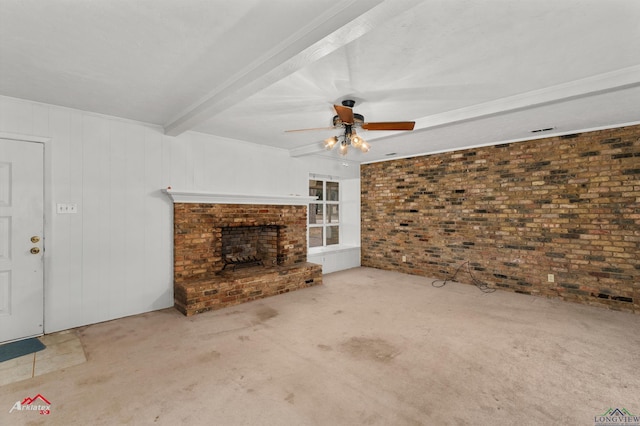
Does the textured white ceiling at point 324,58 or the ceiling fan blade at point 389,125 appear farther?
the ceiling fan blade at point 389,125

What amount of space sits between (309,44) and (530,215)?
→ 14.5ft

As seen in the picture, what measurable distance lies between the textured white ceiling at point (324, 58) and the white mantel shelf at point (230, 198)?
3.09 feet

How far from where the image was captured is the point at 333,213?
22.9 feet

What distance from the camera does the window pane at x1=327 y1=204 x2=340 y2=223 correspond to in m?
6.79

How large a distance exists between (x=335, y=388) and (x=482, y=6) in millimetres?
2650

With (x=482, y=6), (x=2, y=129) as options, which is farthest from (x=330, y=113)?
(x=2, y=129)

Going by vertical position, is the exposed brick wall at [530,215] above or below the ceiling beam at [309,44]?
below

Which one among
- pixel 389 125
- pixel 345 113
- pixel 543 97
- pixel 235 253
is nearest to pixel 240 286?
pixel 235 253

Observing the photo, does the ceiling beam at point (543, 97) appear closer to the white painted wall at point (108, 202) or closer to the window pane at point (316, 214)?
the white painted wall at point (108, 202)

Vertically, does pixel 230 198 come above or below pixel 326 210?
above

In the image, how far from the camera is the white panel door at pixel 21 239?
293cm

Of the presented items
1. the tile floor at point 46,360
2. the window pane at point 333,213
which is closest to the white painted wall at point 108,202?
the tile floor at point 46,360

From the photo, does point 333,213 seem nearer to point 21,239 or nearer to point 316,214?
point 316,214

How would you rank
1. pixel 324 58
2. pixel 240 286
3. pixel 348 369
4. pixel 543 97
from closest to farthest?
1. pixel 324 58
2. pixel 348 369
3. pixel 543 97
4. pixel 240 286
